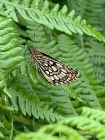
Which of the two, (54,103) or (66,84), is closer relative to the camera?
(66,84)

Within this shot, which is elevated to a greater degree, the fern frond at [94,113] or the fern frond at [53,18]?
the fern frond at [53,18]

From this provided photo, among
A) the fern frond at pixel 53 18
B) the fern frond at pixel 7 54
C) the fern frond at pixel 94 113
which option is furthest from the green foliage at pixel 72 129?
the fern frond at pixel 53 18

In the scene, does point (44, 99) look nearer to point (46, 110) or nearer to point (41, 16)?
point (46, 110)

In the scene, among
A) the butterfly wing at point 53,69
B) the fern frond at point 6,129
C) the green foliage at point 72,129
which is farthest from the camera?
the butterfly wing at point 53,69

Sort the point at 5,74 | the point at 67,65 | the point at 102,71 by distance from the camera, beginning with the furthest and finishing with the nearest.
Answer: the point at 102,71 < the point at 67,65 < the point at 5,74

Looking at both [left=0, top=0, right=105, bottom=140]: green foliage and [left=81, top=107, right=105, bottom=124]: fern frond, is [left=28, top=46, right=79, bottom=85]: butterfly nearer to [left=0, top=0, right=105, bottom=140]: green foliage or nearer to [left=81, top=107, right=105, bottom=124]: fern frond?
[left=0, top=0, right=105, bottom=140]: green foliage

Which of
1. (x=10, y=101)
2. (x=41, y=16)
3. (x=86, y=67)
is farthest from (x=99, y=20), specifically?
(x=10, y=101)

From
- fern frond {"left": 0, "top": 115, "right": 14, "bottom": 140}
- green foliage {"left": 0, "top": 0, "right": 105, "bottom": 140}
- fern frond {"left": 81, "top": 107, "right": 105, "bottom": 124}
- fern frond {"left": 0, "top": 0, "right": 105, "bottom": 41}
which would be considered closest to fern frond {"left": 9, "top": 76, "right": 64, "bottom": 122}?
green foliage {"left": 0, "top": 0, "right": 105, "bottom": 140}

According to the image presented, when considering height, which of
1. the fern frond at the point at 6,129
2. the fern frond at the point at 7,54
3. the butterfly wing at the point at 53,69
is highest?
the fern frond at the point at 7,54

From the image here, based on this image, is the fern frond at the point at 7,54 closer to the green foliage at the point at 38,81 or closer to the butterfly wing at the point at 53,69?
the green foliage at the point at 38,81
